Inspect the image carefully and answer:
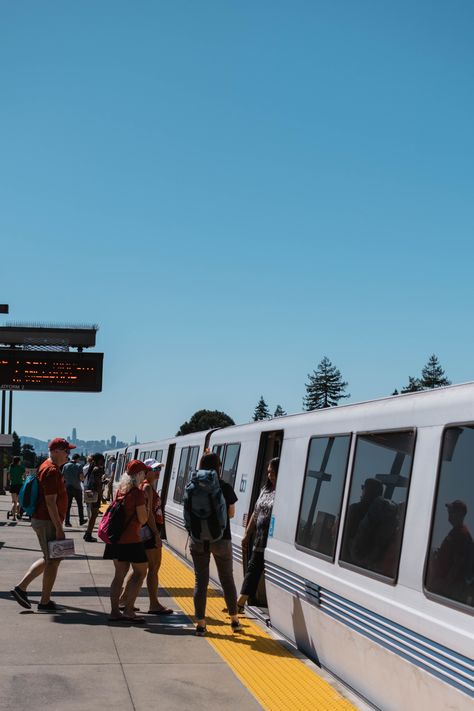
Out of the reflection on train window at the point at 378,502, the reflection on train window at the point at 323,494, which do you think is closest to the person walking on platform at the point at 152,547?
the reflection on train window at the point at 323,494

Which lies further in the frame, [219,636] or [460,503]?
[219,636]

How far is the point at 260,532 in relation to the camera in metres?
9.54

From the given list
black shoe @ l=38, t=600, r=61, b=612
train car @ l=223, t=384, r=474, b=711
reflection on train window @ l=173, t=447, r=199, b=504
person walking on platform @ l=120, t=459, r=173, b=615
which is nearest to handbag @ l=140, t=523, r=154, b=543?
person walking on platform @ l=120, t=459, r=173, b=615

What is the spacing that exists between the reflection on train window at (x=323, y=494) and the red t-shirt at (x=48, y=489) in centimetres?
268

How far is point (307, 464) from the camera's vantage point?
8414mm

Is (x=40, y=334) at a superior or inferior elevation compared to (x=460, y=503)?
superior

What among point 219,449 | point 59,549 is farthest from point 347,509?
point 219,449

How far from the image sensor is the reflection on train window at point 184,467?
54.9ft

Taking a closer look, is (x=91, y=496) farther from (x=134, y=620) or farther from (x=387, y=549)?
(x=387, y=549)

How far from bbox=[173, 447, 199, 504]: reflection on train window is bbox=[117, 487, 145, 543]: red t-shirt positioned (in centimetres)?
687

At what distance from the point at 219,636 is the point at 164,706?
102 inches

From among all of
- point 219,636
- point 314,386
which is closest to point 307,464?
point 219,636

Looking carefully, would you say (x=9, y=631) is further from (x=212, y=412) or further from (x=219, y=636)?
(x=212, y=412)

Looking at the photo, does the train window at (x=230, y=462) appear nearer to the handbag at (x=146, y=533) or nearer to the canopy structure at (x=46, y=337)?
the handbag at (x=146, y=533)
